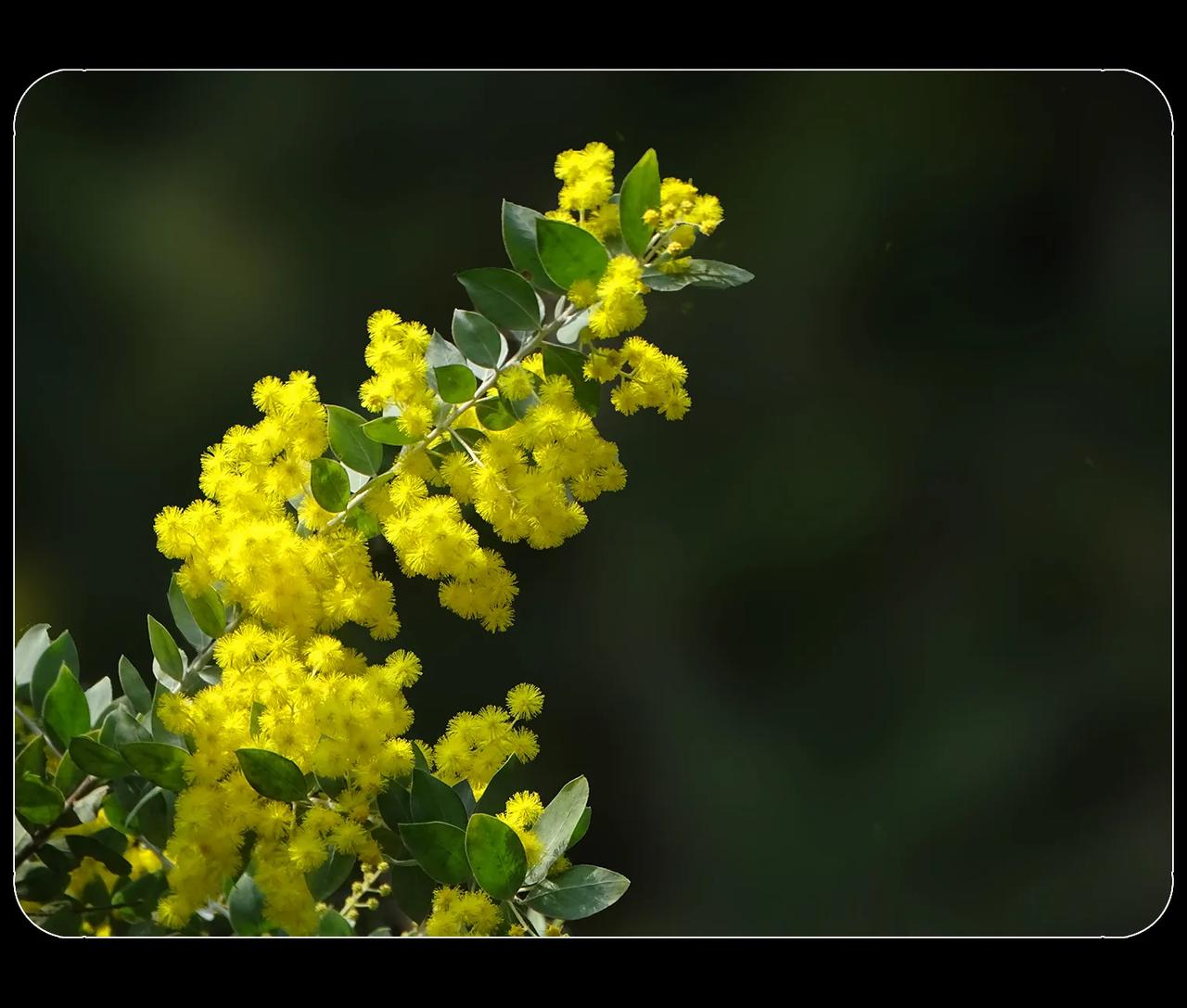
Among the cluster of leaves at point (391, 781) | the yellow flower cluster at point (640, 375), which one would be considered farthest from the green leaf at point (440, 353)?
the yellow flower cluster at point (640, 375)

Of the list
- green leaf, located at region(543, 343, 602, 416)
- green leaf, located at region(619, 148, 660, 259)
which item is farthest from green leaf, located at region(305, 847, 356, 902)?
green leaf, located at region(619, 148, 660, 259)

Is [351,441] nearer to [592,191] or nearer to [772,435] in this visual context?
[592,191]

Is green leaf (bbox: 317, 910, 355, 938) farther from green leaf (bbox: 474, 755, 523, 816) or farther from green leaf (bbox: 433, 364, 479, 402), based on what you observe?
green leaf (bbox: 433, 364, 479, 402)

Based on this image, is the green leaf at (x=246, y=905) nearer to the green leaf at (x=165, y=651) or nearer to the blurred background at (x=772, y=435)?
the green leaf at (x=165, y=651)

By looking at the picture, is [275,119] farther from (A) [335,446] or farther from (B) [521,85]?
(A) [335,446]

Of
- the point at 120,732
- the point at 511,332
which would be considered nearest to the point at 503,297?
the point at 511,332
